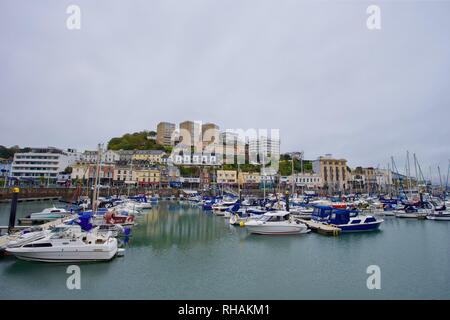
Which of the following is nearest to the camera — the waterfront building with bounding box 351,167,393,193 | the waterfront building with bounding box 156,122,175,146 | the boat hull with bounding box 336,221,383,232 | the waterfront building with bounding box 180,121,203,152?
the boat hull with bounding box 336,221,383,232

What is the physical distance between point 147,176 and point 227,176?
2427cm

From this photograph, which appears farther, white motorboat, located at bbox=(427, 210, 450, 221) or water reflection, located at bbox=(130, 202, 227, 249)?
white motorboat, located at bbox=(427, 210, 450, 221)

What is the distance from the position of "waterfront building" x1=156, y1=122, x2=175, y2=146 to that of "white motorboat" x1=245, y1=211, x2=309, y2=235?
107331 mm

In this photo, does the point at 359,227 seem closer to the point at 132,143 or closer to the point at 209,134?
the point at 132,143

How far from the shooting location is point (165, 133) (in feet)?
426

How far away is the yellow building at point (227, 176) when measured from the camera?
270ft

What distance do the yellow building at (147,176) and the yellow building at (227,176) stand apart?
18255mm

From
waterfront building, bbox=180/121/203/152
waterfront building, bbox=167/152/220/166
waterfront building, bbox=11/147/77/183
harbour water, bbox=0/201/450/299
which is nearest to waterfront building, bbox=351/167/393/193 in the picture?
waterfront building, bbox=167/152/220/166

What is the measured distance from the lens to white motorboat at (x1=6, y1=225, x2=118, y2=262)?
13.7 metres

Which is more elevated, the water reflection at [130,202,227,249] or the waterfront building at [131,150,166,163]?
the waterfront building at [131,150,166,163]

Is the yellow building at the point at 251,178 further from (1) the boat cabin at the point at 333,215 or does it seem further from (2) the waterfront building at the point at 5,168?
(2) the waterfront building at the point at 5,168

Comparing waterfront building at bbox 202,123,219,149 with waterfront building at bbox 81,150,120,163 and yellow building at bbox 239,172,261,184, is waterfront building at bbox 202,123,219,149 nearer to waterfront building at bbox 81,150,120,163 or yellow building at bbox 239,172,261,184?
yellow building at bbox 239,172,261,184
